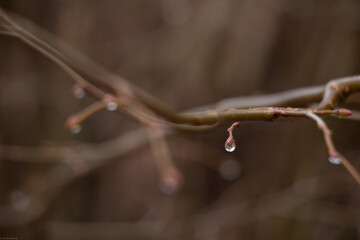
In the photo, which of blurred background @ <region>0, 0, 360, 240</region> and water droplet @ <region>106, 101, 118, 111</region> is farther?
blurred background @ <region>0, 0, 360, 240</region>

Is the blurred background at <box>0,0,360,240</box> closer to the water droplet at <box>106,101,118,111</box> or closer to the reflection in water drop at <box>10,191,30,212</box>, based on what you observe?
the reflection in water drop at <box>10,191,30,212</box>

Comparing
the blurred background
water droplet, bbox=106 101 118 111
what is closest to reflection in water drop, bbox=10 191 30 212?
the blurred background

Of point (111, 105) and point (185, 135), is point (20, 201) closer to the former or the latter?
point (185, 135)

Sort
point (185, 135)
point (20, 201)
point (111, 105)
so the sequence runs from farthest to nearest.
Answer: point (20, 201) < point (185, 135) < point (111, 105)

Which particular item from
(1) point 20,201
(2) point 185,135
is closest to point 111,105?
(2) point 185,135

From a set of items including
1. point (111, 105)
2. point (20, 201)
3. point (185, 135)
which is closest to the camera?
point (111, 105)

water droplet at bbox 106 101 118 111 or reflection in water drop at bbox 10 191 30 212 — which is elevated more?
reflection in water drop at bbox 10 191 30 212

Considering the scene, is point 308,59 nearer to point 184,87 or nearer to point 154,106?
Answer: point 184,87
